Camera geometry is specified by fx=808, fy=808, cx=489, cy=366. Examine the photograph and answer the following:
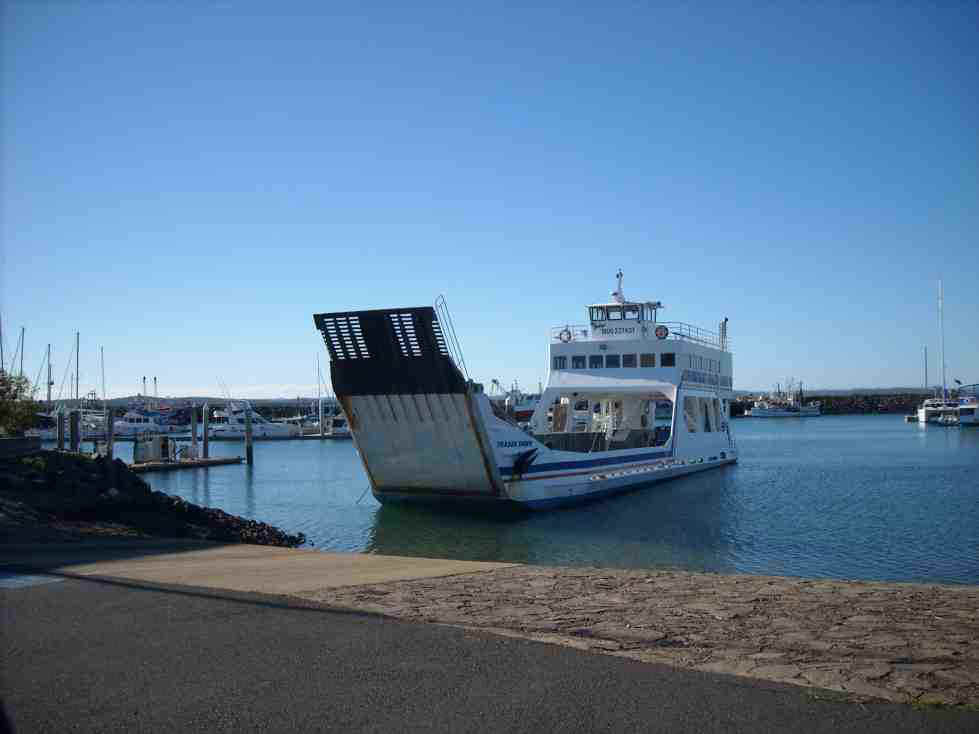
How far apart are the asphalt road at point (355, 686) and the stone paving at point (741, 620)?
380 millimetres

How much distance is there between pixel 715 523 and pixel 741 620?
1382 cm

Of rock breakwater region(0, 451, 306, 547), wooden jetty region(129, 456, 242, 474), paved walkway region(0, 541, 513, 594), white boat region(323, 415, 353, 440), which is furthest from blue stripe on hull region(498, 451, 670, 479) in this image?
white boat region(323, 415, 353, 440)

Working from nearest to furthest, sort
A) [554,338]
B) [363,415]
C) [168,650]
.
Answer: [168,650] < [363,415] < [554,338]

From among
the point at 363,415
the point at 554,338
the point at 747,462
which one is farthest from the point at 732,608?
the point at 747,462

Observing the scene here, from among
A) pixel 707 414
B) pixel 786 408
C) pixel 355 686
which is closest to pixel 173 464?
pixel 707 414

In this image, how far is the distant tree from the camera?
21.8 meters

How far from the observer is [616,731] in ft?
13.6

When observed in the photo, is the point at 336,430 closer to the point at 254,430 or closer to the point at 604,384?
the point at 254,430

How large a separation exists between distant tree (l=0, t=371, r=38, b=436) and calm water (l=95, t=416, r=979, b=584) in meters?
6.68

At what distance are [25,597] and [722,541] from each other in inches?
541

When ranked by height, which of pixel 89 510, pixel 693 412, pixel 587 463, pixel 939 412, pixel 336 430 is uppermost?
pixel 693 412

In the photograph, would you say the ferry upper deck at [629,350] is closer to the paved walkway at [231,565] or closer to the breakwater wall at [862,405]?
the paved walkway at [231,565]

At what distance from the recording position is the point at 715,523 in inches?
776

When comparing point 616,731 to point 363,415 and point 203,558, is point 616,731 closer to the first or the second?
point 203,558
